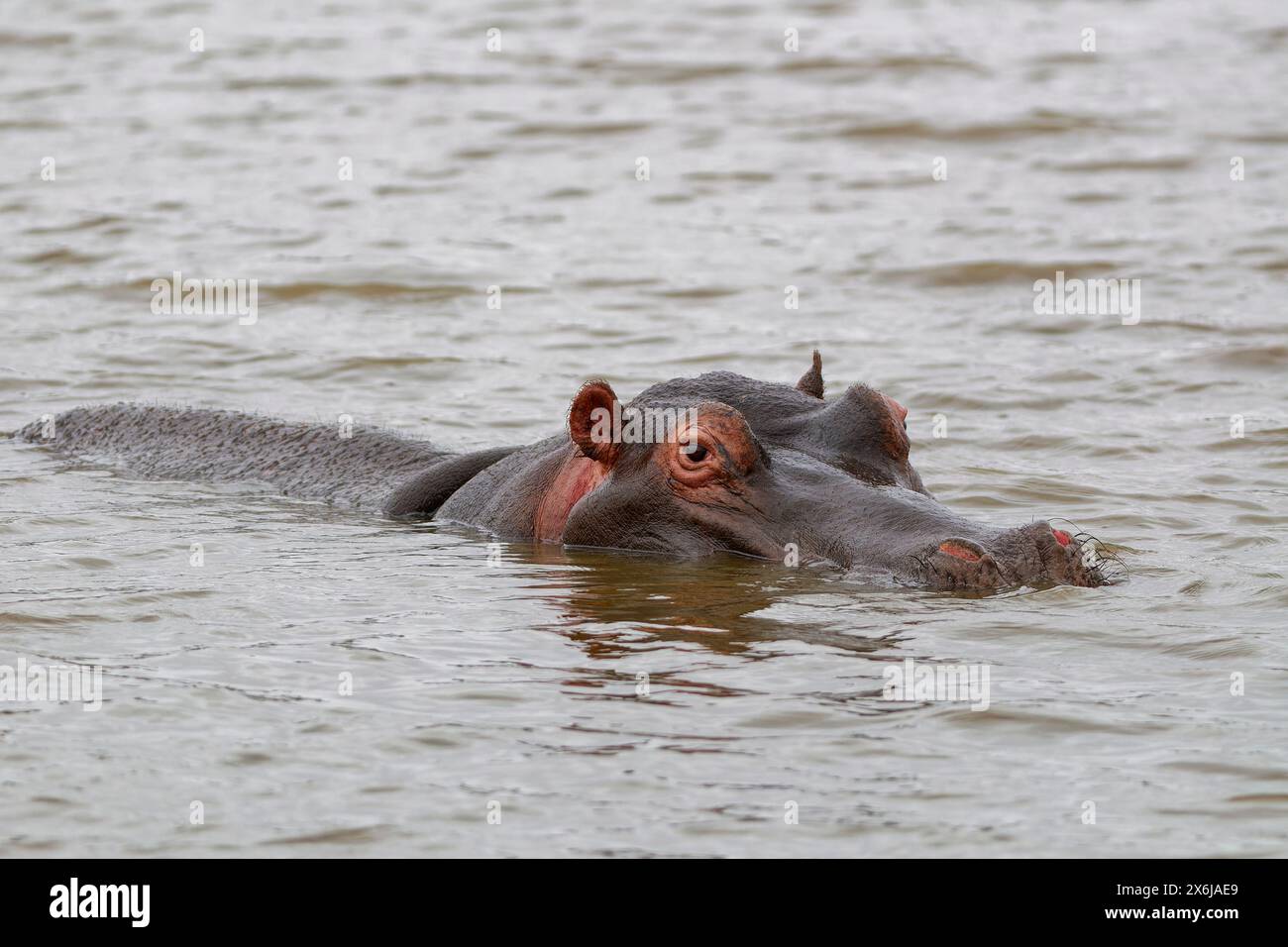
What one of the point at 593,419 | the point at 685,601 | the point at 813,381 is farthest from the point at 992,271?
the point at 685,601

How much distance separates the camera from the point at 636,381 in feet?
47.6

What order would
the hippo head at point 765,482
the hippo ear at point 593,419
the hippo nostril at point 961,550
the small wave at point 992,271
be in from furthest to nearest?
1. the small wave at point 992,271
2. the hippo ear at point 593,419
3. the hippo head at point 765,482
4. the hippo nostril at point 961,550

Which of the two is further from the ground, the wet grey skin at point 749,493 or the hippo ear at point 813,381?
the hippo ear at point 813,381

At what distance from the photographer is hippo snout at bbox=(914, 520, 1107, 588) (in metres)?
8.07

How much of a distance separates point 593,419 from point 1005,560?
79.7 inches

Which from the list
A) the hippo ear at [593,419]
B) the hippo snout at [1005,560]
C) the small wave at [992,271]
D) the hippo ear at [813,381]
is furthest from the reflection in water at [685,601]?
the small wave at [992,271]

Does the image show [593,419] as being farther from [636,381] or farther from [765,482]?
[636,381]

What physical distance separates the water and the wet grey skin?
0.16 m

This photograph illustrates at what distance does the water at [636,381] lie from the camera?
6.43m

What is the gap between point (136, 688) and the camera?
7426 mm

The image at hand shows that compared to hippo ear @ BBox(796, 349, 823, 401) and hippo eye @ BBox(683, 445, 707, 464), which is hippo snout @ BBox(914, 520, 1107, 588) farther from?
hippo ear @ BBox(796, 349, 823, 401)

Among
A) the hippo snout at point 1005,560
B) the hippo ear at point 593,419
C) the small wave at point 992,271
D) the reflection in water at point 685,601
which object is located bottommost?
the reflection in water at point 685,601

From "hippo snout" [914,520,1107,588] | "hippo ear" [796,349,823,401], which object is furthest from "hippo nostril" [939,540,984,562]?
"hippo ear" [796,349,823,401]

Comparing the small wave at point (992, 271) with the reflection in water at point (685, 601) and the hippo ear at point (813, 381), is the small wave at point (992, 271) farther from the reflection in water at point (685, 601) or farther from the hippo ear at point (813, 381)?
the reflection in water at point (685, 601)
